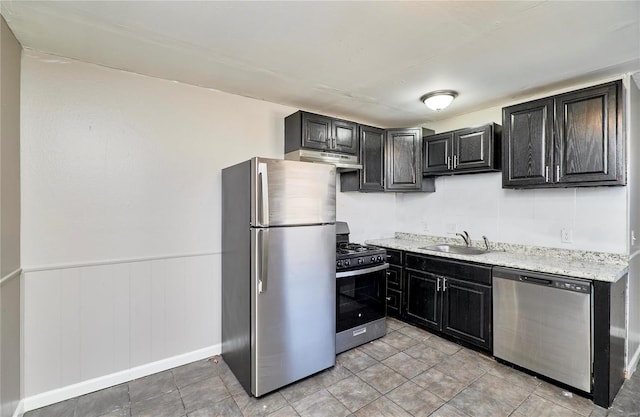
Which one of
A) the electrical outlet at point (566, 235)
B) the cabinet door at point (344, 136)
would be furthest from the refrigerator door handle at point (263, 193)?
the electrical outlet at point (566, 235)

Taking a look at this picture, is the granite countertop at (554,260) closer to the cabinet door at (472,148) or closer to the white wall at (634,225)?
the white wall at (634,225)

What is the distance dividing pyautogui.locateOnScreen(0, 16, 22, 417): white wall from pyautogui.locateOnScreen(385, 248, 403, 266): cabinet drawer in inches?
130

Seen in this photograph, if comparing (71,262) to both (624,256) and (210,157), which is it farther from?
(624,256)

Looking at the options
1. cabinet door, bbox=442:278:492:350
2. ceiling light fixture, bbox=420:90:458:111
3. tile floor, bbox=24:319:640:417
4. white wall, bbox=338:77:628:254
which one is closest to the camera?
tile floor, bbox=24:319:640:417

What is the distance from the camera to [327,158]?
3158mm

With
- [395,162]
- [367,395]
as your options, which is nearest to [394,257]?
[395,162]

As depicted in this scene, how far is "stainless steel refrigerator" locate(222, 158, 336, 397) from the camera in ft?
7.11

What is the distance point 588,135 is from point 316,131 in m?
2.35

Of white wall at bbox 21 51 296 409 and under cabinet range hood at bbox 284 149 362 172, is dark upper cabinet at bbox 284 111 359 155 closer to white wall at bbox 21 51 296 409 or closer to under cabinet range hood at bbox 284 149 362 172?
under cabinet range hood at bbox 284 149 362 172

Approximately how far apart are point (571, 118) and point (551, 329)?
1741 millimetres

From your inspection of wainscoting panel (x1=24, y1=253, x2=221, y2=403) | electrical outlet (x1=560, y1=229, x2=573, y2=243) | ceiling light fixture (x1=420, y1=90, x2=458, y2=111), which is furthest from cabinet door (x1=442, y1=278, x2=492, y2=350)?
wainscoting panel (x1=24, y1=253, x2=221, y2=403)

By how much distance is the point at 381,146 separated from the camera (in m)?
3.67

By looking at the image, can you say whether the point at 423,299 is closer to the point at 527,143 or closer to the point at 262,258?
the point at 527,143

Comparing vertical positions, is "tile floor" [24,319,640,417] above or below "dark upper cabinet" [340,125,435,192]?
below
